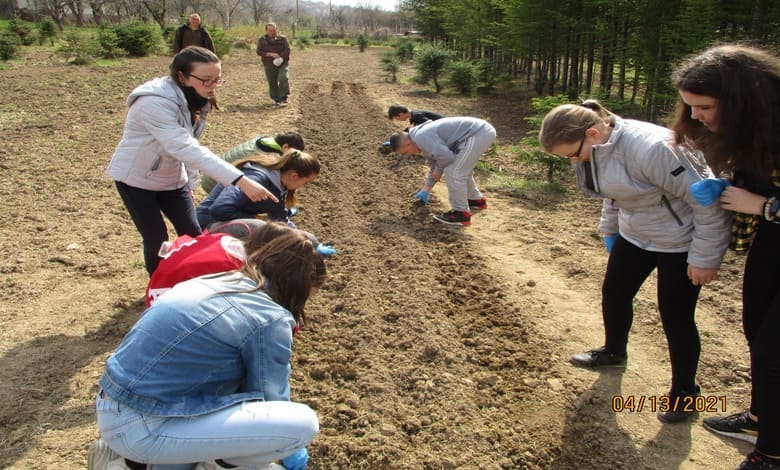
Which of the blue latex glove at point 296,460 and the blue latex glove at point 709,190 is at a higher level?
the blue latex glove at point 709,190

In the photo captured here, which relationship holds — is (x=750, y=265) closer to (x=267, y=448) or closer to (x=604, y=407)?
(x=604, y=407)

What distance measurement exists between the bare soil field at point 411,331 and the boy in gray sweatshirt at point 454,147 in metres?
0.33

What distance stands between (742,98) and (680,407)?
159cm

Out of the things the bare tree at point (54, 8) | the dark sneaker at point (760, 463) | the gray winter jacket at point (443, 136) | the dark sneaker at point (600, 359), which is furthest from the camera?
the bare tree at point (54, 8)

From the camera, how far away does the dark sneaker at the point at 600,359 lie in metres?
3.18

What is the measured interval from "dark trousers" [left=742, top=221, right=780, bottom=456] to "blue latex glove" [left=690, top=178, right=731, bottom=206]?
8.4 inches

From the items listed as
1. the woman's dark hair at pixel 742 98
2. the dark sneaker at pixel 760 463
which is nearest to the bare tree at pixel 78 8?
the woman's dark hair at pixel 742 98

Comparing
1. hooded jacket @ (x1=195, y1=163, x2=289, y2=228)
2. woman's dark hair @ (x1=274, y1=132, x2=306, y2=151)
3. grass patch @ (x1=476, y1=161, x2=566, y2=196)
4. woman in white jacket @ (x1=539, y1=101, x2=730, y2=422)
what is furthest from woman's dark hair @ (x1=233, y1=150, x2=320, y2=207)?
grass patch @ (x1=476, y1=161, x2=566, y2=196)

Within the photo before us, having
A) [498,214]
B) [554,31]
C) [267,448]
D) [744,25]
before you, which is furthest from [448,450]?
[554,31]

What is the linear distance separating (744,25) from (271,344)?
8.87m

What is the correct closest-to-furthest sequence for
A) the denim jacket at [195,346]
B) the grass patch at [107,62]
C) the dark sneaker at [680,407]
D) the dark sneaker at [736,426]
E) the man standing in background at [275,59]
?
the denim jacket at [195,346] → the dark sneaker at [736,426] → the dark sneaker at [680,407] → the man standing in background at [275,59] → the grass patch at [107,62]

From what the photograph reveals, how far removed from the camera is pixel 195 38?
9.41 m

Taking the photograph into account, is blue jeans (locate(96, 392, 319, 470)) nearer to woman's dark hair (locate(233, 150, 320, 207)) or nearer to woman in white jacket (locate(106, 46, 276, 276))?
woman in white jacket (locate(106, 46, 276, 276))

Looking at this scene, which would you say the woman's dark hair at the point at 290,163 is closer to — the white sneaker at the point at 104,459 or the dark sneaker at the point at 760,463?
the white sneaker at the point at 104,459
